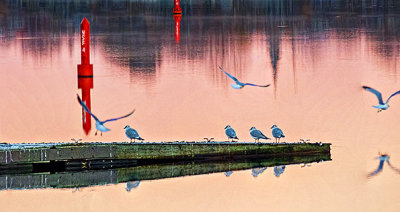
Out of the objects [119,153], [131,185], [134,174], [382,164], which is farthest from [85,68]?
[131,185]

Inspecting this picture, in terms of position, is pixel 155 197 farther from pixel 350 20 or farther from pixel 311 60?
pixel 350 20

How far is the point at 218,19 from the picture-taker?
155ft

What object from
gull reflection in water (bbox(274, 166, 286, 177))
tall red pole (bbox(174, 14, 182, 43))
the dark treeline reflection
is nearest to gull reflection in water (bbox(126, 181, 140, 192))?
gull reflection in water (bbox(274, 166, 286, 177))

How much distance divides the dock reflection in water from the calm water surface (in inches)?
7.2

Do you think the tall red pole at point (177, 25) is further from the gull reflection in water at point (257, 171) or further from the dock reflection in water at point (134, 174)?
the gull reflection in water at point (257, 171)

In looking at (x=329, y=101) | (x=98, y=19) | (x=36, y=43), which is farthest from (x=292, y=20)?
(x=329, y=101)

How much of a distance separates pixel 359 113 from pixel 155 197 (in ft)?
25.6

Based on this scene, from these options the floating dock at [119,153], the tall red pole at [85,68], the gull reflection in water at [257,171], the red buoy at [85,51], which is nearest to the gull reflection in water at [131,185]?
the floating dock at [119,153]

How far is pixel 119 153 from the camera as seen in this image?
14.4 metres

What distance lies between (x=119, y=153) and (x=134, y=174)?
0.34 meters

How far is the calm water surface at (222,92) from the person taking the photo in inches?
540

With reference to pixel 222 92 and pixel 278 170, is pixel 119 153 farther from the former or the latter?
pixel 222 92

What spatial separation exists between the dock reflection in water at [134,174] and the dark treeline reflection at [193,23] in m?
11.9

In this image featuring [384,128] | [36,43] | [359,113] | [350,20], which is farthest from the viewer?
[350,20]
